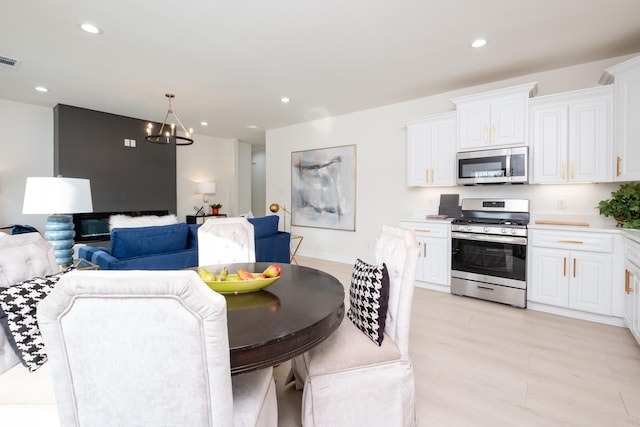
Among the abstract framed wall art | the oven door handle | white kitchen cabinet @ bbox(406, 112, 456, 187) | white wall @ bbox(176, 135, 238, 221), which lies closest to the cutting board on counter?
the oven door handle

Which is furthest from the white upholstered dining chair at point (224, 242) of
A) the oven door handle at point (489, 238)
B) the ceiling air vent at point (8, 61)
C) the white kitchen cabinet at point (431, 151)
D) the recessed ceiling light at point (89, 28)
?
the ceiling air vent at point (8, 61)

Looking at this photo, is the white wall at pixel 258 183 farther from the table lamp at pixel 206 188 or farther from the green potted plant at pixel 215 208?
the table lamp at pixel 206 188

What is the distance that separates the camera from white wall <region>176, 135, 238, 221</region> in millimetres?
6984

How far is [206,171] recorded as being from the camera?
744 cm

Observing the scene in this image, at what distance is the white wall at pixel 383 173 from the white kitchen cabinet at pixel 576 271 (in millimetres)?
644

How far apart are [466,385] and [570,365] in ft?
2.90

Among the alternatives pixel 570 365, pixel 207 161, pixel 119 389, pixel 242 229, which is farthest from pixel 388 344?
pixel 207 161

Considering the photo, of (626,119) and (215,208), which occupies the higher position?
(626,119)

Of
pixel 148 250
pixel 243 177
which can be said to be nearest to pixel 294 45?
pixel 148 250

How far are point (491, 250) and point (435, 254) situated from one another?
0.65 meters

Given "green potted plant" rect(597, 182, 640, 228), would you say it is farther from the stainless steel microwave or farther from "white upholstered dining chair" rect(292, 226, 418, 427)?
"white upholstered dining chair" rect(292, 226, 418, 427)

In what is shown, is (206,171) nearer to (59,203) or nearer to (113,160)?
(113,160)

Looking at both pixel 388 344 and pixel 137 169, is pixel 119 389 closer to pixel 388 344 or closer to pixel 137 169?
pixel 388 344

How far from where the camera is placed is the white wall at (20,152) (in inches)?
188
